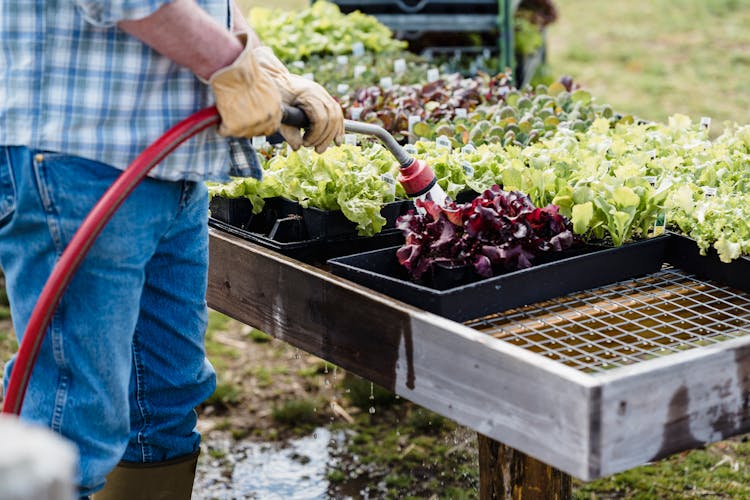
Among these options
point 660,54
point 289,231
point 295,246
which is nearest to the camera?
point 295,246

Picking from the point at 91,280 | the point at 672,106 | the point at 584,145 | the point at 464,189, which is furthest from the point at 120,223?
the point at 672,106

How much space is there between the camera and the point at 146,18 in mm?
1720

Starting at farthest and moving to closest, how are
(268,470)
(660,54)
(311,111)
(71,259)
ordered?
(660,54) → (268,470) → (311,111) → (71,259)

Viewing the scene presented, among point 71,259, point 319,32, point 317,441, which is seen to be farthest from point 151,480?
point 319,32

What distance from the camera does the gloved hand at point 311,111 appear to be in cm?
207

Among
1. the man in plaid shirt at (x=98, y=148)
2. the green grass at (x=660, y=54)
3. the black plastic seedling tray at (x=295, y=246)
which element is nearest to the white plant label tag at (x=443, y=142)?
the black plastic seedling tray at (x=295, y=246)

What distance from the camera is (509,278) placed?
2162 millimetres

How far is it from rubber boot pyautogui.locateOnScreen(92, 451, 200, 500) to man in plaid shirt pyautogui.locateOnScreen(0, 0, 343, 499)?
405 mm

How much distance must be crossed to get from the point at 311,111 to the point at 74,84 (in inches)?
18.4

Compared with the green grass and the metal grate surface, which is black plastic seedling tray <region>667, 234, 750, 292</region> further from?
the green grass

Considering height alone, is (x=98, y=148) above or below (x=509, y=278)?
above

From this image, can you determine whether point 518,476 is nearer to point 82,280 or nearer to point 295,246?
point 295,246

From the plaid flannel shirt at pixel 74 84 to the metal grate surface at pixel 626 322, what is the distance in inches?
30.7

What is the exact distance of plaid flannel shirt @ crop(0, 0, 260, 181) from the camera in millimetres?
1801
